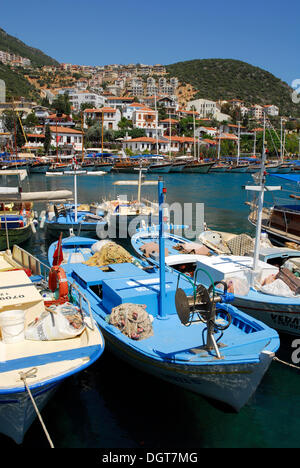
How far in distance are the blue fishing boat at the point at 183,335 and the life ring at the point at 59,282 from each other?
919 mm

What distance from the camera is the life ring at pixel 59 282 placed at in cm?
1009

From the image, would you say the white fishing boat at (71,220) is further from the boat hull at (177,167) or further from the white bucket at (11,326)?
the boat hull at (177,167)

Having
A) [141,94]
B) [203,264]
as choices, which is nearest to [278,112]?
[141,94]

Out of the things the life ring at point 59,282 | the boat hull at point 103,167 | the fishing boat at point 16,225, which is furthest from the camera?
the boat hull at point 103,167

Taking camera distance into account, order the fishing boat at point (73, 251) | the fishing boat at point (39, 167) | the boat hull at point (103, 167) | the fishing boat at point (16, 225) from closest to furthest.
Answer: the fishing boat at point (73, 251), the fishing boat at point (16, 225), the fishing boat at point (39, 167), the boat hull at point (103, 167)

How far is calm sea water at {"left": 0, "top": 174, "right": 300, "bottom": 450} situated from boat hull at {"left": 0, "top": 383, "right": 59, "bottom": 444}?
1.45 ft

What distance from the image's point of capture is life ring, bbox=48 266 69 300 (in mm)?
10086

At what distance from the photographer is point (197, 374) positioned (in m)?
7.57

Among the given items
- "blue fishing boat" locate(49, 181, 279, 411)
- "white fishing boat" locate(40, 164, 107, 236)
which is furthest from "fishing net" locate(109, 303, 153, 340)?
"white fishing boat" locate(40, 164, 107, 236)

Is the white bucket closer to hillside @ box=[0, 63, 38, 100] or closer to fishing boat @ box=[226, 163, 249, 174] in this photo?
fishing boat @ box=[226, 163, 249, 174]

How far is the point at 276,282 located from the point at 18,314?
7502 mm

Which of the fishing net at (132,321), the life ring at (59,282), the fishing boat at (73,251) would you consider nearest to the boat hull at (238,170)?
the fishing boat at (73,251)

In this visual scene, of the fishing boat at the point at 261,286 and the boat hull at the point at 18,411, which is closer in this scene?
the boat hull at the point at 18,411
